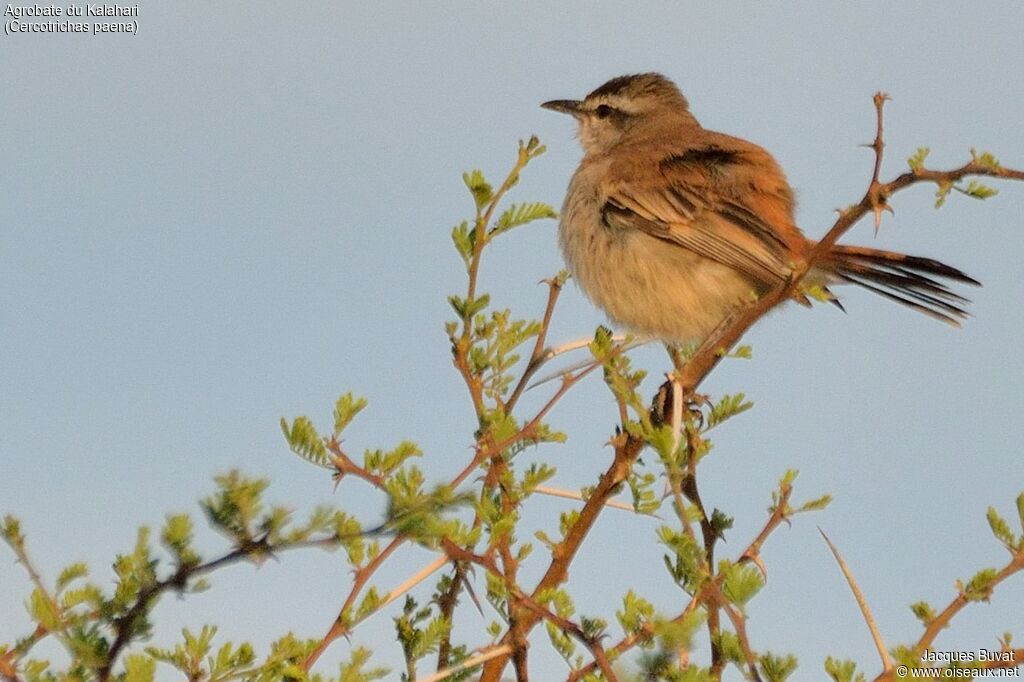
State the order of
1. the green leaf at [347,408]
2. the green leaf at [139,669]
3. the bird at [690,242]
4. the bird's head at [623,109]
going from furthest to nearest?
the bird's head at [623,109], the bird at [690,242], the green leaf at [347,408], the green leaf at [139,669]

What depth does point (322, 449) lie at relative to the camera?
8.33 feet

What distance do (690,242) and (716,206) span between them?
24cm

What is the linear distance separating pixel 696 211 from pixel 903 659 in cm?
348

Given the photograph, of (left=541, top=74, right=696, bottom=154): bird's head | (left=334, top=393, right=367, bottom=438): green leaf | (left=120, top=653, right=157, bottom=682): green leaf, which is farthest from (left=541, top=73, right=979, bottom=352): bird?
(left=120, top=653, right=157, bottom=682): green leaf

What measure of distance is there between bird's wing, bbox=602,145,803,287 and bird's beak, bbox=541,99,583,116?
5.80ft

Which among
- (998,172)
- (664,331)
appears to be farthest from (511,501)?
(664,331)

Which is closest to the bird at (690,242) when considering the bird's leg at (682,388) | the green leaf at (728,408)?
the bird's leg at (682,388)

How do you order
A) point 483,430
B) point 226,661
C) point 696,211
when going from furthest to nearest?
1. point 696,211
2. point 483,430
3. point 226,661

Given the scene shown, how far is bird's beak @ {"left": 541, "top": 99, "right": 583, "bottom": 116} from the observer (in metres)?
7.83

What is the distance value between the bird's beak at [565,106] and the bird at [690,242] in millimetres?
1472

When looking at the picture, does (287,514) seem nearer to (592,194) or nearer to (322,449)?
(322,449)

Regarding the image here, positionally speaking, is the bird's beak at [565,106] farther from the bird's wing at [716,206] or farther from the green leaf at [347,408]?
the green leaf at [347,408]

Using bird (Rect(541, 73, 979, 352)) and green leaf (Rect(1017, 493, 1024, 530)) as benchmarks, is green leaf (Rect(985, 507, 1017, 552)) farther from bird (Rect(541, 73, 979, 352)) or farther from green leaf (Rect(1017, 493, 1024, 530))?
bird (Rect(541, 73, 979, 352))

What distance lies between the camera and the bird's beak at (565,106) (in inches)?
308
